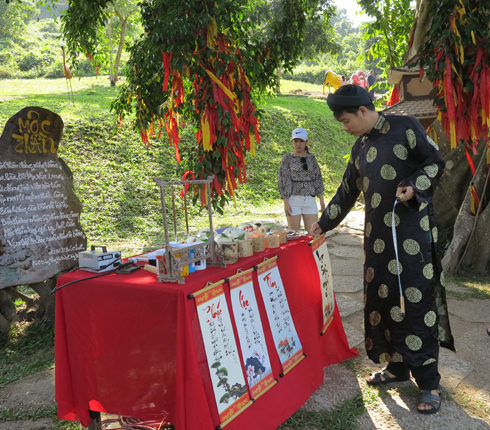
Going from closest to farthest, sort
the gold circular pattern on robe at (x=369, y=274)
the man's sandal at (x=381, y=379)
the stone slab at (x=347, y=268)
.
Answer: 1. the gold circular pattern on robe at (x=369, y=274)
2. the man's sandal at (x=381, y=379)
3. the stone slab at (x=347, y=268)

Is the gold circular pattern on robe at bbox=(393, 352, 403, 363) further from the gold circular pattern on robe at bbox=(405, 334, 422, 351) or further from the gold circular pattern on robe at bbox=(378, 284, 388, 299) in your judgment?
the gold circular pattern on robe at bbox=(378, 284, 388, 299)

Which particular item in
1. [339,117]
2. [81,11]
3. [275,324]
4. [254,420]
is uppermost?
[81,11]

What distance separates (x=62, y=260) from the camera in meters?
4.21

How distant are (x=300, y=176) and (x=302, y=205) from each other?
36 cm

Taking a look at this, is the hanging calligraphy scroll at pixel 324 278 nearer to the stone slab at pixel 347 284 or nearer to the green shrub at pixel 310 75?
the stone slab at pixel 347 284

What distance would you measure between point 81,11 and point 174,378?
15.1 ft

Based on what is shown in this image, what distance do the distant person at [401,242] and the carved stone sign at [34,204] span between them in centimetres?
282

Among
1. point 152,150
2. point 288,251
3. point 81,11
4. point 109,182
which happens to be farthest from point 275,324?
point 152,150

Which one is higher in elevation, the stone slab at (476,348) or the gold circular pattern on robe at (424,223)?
the gold circular pattern on robe at (424,223)

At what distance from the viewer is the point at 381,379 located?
2941mm

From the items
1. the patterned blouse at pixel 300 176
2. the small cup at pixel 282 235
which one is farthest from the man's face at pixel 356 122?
the patterned blouse at pixel 300 176

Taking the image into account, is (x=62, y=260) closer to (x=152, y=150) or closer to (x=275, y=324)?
(x=275, y=324)

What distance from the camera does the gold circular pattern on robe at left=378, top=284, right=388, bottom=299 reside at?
2693mm

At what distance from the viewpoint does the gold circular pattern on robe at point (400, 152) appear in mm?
2625
